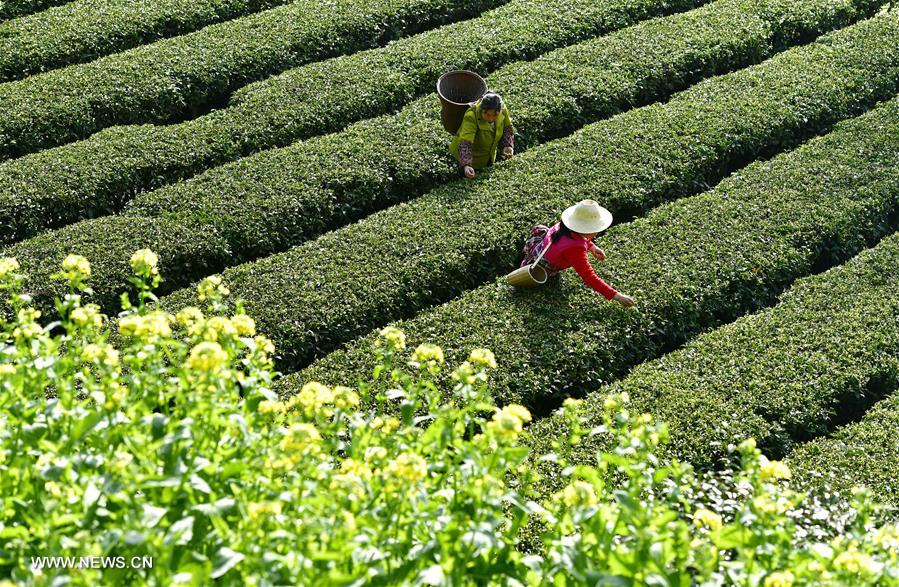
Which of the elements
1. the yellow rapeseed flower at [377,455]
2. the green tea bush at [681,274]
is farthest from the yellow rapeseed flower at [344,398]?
the green tea bush at [681,274]

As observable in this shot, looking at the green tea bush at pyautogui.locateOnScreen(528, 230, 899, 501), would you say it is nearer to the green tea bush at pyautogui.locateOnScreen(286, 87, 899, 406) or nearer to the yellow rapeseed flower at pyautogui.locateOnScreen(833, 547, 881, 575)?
the green tea bush at pyautogui.locateOnScreen(286, 87, 899, 406)

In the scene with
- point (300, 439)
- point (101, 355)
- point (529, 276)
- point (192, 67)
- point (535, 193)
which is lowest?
A: point (535, 193)

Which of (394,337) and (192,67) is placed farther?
(192,67)

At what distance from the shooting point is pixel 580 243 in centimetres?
825

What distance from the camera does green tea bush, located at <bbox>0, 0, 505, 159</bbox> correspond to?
11.3 m

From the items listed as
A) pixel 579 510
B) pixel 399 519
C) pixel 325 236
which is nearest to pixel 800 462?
pixel 579 510

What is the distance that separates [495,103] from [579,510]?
618 cm

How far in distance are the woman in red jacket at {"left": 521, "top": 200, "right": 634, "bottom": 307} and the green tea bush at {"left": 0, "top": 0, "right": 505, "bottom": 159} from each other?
18.9ft

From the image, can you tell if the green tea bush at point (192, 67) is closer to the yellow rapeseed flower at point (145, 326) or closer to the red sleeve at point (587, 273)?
the red sleeve at point (587, 273)

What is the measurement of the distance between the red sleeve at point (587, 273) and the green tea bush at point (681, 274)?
29 cm

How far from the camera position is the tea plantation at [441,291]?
3.99 meters

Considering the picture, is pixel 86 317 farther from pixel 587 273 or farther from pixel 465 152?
pixel 465 152

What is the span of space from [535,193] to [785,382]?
11.0 feet

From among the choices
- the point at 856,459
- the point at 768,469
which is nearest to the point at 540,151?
the point at 856,459
